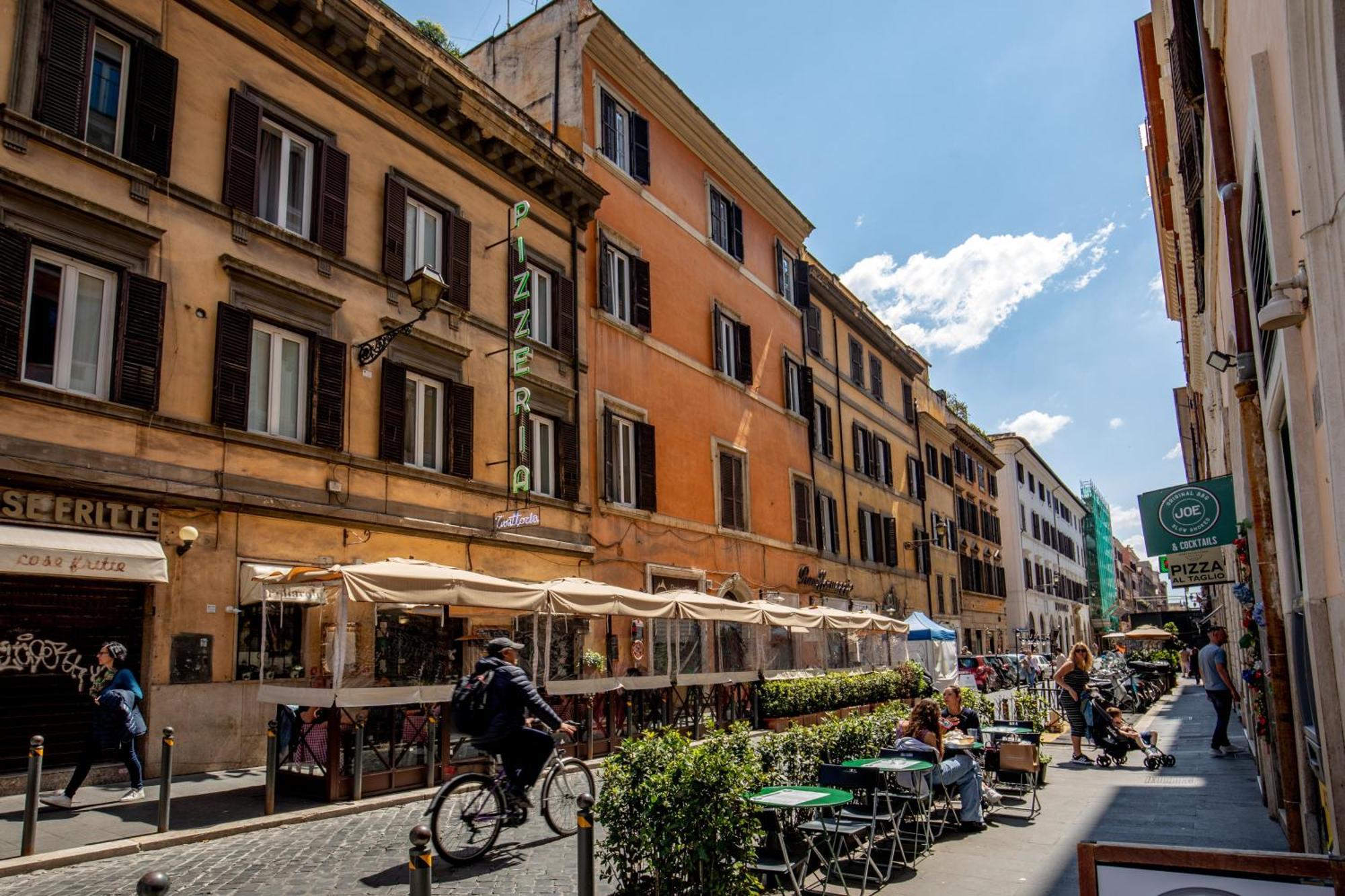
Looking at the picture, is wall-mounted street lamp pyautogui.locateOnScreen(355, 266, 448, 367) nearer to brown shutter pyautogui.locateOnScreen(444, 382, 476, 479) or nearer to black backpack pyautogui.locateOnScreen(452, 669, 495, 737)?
brown shutter pyautogui.locateOnScreen(444, 382, 476, 479)

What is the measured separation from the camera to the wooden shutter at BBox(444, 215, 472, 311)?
53.5ft

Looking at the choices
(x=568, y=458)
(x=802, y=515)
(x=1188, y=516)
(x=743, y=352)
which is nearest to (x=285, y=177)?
(x=568, y=458)

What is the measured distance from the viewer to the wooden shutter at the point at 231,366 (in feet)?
39.6

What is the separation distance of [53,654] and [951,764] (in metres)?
9.42

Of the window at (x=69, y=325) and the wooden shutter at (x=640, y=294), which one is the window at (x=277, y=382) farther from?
the wooden shutter at (x=640, y=294)

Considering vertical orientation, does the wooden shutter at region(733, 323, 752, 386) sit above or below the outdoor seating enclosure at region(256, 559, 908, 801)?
above

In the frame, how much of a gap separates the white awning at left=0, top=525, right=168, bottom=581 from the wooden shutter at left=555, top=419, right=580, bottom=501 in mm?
8144

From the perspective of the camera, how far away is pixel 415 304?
14.2m

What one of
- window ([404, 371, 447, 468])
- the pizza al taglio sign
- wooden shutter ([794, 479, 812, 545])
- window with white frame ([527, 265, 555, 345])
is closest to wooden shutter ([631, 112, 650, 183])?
window with white frame ([527, 265, 555, 345])

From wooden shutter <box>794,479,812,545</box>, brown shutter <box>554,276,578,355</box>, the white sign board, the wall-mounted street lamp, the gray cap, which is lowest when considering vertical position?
the gray cap

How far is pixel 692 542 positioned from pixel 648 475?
235 centimetres

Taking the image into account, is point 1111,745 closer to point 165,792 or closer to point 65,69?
point 165,792

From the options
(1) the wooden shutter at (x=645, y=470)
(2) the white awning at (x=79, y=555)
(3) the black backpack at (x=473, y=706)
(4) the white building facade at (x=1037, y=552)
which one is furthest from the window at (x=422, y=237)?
(4) the white building facade at (x=1037, y=552)

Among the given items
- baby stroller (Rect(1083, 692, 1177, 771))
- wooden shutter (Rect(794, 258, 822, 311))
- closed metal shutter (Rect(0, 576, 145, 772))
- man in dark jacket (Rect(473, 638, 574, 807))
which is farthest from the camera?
wooden shutter (Rect(794, 258, 822, 311))
